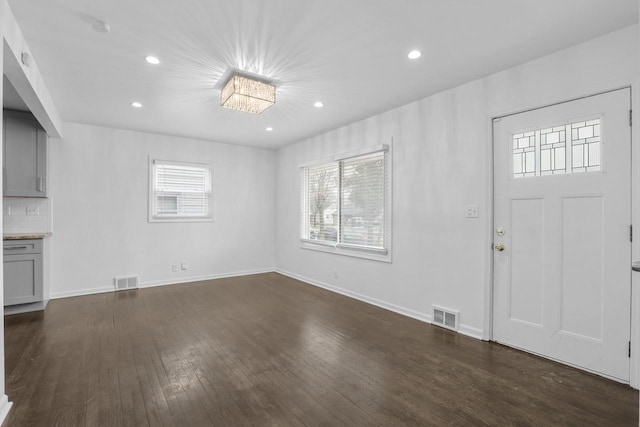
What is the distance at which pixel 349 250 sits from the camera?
15.8ft

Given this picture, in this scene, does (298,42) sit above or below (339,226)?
above

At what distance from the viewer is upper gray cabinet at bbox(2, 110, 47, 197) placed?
158 inches

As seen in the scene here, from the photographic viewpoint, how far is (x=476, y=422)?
6.22ft

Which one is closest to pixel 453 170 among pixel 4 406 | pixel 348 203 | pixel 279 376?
pixel 348 203

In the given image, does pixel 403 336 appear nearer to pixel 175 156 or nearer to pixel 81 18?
pixel 81 18

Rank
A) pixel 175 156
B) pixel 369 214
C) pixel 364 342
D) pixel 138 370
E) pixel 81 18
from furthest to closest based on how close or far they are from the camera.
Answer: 1. pixel 175 156
2. pixel 369 214
3. pixel 364 342
4. pixel 138 370
5. pixel 81 18

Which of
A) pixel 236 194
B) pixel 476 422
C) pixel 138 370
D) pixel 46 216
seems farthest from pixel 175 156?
pixel 476 422

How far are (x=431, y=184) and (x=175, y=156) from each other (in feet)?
14.6

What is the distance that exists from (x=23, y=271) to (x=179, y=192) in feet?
7.84

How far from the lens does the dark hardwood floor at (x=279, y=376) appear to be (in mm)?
1965

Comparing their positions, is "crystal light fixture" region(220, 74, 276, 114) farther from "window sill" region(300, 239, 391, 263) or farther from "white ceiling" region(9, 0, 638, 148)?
"window sill" region(300, 239, 391, 263)

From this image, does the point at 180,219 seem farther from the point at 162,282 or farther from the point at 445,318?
the point at 445,318

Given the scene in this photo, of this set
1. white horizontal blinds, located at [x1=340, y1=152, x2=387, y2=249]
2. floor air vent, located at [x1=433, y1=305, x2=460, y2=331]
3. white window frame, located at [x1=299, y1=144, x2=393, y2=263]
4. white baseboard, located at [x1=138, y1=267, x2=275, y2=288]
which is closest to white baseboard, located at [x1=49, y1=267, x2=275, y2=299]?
white baseboard, located at [x1=138, y1=267, x2=275, y2=288]

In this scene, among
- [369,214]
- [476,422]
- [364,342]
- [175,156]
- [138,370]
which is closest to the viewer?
[476,422]
